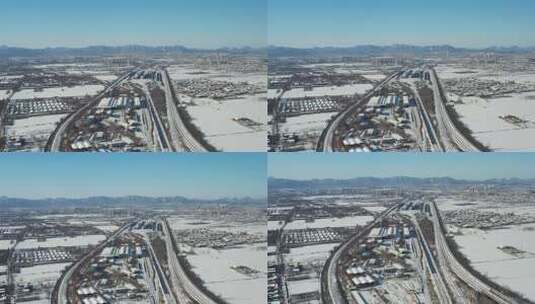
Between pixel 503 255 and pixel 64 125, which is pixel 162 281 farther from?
pixel 503 255

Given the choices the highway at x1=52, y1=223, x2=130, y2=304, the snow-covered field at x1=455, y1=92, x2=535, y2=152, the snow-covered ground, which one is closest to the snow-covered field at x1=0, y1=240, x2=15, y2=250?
Result: the highway at x1=52, y1=223, x2=130, y2=304

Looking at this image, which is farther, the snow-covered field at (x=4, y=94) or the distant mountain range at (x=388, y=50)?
the distant mountain range at (x=388, y=50)

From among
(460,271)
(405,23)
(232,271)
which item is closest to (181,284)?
(232,271)

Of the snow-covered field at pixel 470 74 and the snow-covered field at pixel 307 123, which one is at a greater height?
the snow-covered field at pixel 470 74

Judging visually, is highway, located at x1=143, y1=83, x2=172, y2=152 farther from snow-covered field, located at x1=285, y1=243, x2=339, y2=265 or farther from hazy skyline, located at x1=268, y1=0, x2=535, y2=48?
snow-covered field, located at x1=285, y1=243, x2=339, y2=265

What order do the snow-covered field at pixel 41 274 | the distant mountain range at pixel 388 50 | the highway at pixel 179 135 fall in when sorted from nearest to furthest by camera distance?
the snow-covered field at pixel 41 274 → the highway at pixel 179 135 → the distant mountain range at pixel 388 50

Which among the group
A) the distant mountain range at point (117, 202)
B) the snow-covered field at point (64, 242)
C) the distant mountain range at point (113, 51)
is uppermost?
the distant mountain range at point (113, 51)

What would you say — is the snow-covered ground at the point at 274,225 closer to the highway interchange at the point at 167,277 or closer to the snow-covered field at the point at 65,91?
the highway interchange at the point at 167,277

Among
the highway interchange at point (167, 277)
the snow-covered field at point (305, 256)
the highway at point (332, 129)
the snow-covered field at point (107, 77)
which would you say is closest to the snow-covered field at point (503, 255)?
the snow-covered field at point (305, 256)

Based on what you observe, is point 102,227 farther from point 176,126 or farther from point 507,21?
point 507,21
